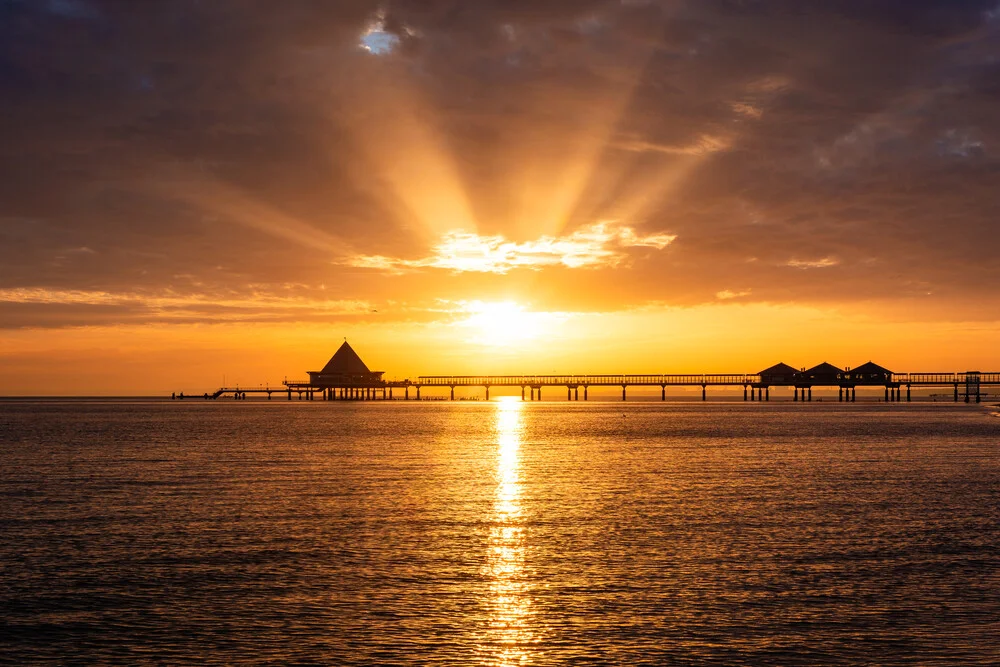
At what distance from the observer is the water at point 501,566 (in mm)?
16922

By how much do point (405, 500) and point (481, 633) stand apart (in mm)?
19989

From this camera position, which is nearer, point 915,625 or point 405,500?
point 915,625

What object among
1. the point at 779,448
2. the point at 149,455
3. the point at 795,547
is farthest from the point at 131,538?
the point at 779,448

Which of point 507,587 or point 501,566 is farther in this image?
point 501,566

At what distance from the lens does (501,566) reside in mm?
23719

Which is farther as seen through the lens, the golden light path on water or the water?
the water

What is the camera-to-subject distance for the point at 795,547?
26.3m

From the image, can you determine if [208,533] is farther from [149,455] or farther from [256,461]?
[149,455]

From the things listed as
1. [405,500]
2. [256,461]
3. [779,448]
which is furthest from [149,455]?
[779,448]

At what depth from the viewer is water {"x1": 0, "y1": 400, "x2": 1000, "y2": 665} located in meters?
16.9

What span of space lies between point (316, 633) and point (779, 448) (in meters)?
57.4

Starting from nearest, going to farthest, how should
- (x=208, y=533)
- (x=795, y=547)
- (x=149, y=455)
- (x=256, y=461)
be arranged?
(x=795, y=547)
(x=208, y=533)
(x=256, y=461)
(x=149, y=455)

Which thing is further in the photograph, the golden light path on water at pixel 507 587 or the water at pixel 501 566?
the water at pixel 501 566

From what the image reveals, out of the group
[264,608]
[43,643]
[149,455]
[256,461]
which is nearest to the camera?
[43,643]
